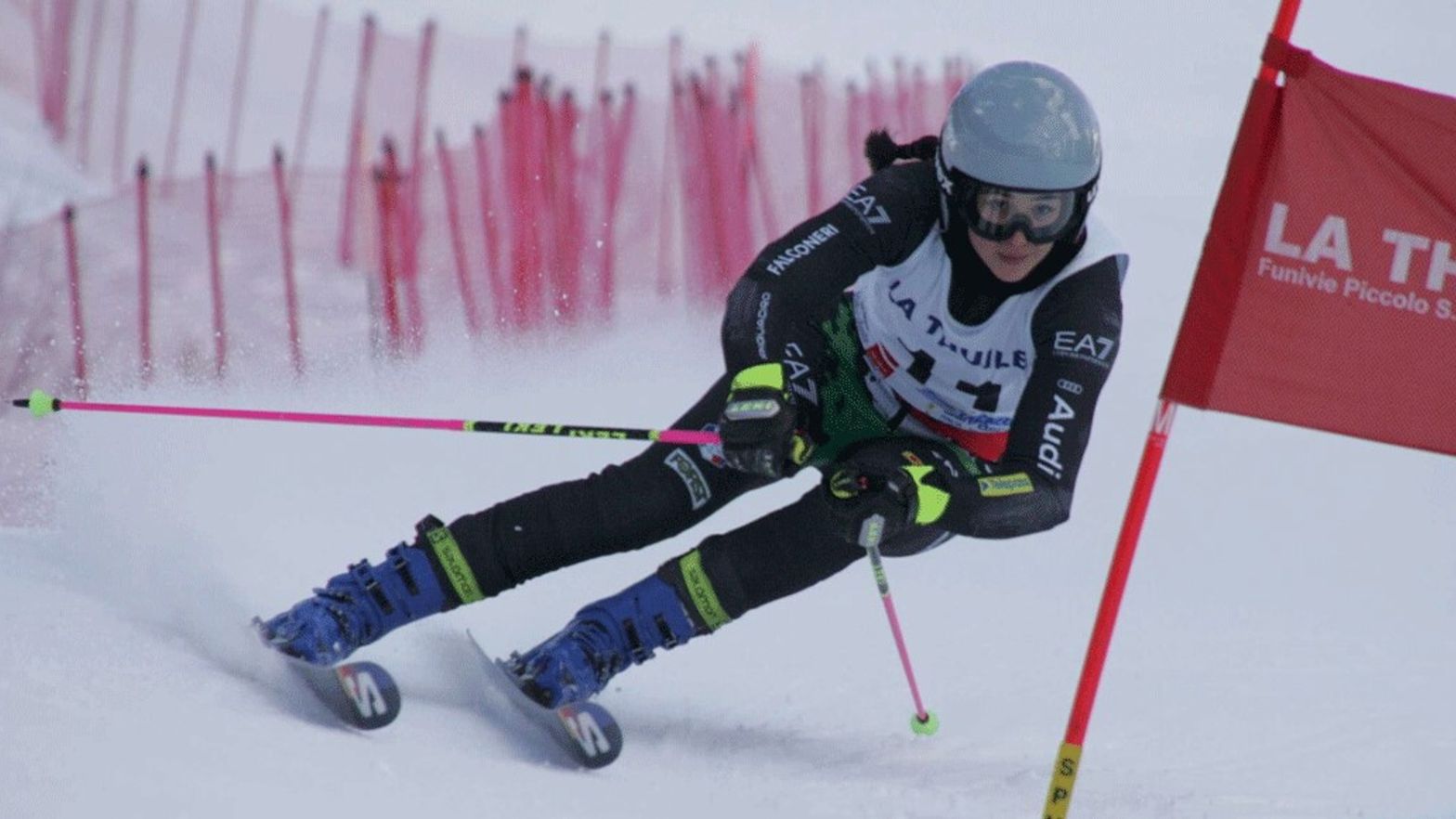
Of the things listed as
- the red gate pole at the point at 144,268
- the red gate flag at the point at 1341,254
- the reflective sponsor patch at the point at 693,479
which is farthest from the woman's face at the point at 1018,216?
the red gate pole at the point at 144,268

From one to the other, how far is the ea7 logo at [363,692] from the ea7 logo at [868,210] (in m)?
1.32

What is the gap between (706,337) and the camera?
6914 mm

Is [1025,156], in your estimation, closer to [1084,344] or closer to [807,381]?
[1084,344]

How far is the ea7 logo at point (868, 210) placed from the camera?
3385 mm

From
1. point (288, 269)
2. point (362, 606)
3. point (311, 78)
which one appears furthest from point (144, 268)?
point (362, 606)

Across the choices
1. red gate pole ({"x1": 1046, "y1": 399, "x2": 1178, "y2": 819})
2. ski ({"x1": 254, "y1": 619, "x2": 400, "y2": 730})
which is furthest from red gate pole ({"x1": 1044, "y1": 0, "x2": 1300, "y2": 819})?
ski ({"x1": 254, "y1": 619, "x2": 400, "y2": 730})

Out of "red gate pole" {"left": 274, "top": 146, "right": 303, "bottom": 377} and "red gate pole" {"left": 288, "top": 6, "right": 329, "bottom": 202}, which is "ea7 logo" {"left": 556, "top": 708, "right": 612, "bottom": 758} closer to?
"red gate pole" {"left": 274, "top": 146, "right": 303, "bottom": 377}

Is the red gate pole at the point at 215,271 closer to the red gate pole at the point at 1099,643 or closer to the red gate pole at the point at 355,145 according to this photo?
the red gate pole at the point at 355,145

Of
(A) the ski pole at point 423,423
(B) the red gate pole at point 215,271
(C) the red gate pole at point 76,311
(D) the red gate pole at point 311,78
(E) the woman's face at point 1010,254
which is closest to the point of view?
(E) the woman's face at point 1010,254

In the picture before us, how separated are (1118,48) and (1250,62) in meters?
0.59

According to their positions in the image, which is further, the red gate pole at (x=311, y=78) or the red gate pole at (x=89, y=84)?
the red gate pole at (x=311, y=78)

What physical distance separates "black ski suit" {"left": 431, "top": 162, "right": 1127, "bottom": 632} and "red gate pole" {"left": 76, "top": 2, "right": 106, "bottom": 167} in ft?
11.3

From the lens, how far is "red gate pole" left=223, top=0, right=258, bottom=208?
20.6 ft

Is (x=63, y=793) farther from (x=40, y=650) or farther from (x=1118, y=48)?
(x=1118, y=48)
